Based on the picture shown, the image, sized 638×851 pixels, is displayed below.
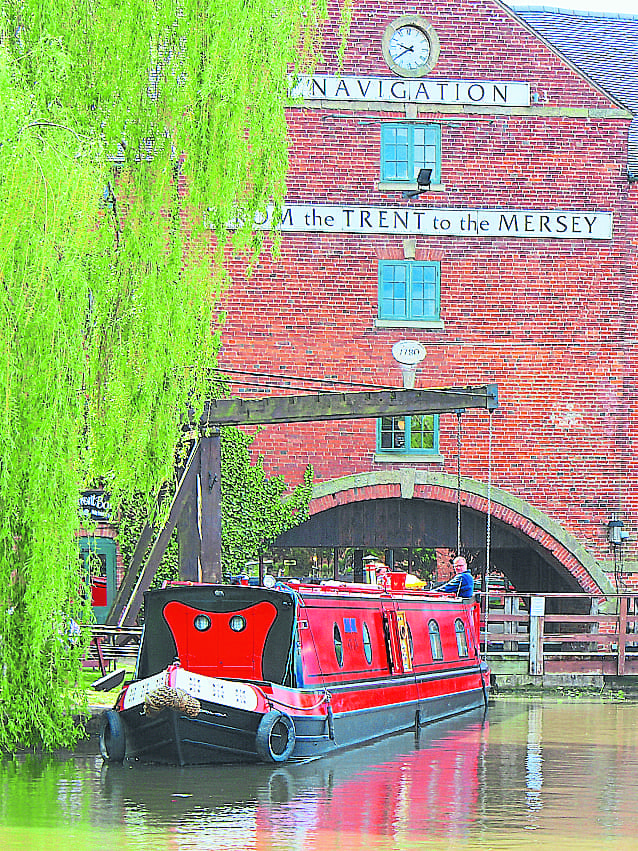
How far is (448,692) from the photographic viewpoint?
66.1 feet

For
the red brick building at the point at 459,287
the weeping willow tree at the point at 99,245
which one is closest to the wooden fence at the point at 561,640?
the red brick building at the point at 459,287

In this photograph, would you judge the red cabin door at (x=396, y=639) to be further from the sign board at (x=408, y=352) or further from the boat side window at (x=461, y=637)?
the sign board at (x=408, y=352)

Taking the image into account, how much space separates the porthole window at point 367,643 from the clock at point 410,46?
12144mm

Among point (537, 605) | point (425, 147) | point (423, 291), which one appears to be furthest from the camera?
point (425, 147)

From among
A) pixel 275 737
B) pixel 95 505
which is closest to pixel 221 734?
pixel 275 737

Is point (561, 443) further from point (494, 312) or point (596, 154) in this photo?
point (596, 154)

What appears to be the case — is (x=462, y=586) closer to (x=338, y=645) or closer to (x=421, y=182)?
(x=338, y=645)

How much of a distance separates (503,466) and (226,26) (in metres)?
12.0

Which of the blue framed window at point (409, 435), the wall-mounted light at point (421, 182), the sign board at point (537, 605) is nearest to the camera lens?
the sign board at point (537, 605)

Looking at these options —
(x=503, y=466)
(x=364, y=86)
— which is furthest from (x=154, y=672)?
(x=364, y=86)

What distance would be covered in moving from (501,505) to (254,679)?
11.6m

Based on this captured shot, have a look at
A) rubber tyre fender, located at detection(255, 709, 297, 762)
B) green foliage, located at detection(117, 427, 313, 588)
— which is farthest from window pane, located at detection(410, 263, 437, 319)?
rubber tyre fender, located at detection(255, 709, 297, 762)

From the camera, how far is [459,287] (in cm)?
2645

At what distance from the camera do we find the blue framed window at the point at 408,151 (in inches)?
1040
